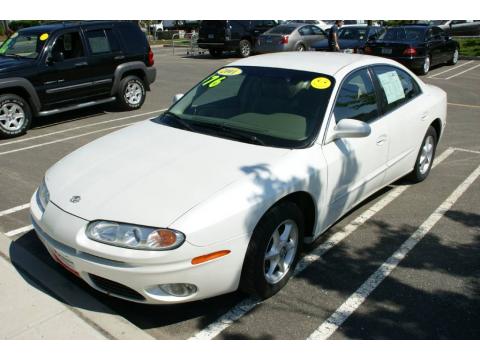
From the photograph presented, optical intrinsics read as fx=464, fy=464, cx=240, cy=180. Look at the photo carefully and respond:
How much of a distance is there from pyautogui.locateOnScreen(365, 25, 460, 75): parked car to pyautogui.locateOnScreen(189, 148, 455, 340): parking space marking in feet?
30.0

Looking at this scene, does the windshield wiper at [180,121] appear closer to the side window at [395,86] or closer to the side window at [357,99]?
the side window at [357,99]

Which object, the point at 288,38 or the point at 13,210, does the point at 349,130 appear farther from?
the point at 288,38

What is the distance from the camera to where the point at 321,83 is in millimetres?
4062

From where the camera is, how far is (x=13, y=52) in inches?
341

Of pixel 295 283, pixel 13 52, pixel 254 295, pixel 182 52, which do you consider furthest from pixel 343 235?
pixel 182 52

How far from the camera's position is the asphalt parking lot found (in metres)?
3.17

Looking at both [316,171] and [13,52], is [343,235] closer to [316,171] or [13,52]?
[316,171]

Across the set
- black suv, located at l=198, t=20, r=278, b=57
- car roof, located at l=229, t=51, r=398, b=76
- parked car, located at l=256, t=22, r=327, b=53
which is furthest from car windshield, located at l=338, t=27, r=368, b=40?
car roof, located at l=229, t=51, r=398, b=76

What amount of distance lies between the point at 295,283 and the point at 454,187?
301 cm

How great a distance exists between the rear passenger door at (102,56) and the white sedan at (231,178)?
17.3ft

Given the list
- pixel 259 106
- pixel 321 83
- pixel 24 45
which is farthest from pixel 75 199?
pixel 24 45

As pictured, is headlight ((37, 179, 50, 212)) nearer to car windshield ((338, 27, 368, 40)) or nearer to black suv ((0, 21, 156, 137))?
black suv ((0, 21, 156, 137))

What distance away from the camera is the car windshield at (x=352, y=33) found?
16.0 metres

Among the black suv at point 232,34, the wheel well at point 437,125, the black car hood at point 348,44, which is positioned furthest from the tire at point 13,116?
the black suv at point 232,34
